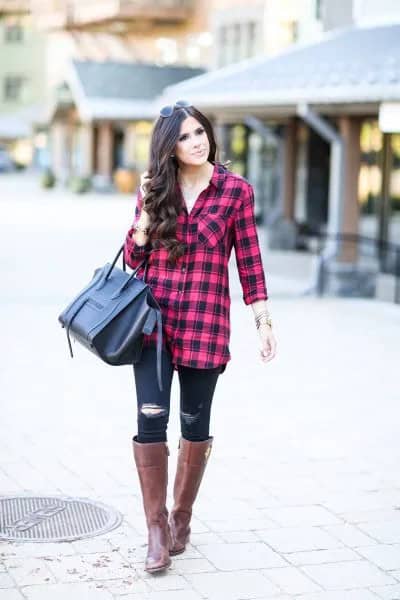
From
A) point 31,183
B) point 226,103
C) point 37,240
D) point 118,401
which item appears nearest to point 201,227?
point 118,401

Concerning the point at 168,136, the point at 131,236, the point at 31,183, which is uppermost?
the point at 168,136

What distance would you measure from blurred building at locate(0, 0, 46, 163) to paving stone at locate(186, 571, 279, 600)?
74363mm

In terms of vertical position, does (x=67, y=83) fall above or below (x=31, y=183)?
above

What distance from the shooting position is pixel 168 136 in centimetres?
536

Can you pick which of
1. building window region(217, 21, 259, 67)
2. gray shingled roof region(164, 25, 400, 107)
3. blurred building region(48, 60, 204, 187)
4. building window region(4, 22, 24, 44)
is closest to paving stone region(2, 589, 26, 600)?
gray shingled roof region(164, 25, 400, 107)

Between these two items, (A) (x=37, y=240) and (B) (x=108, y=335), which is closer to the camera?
(B) (x=108, y=335)

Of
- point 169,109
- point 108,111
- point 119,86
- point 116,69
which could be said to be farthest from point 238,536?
point 116,69

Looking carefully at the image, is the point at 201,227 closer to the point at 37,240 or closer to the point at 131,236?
the point at 131,236

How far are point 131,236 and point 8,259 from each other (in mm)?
15483

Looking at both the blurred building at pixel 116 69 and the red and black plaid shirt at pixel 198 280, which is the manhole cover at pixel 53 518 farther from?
the blurred building at pixel 116 69

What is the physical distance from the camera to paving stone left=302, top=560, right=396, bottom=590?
5.25m

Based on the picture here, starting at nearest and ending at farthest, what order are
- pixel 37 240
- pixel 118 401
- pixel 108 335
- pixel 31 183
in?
pixel 108 335, pixel 118 401, pixel 37 240, pixel 31 183

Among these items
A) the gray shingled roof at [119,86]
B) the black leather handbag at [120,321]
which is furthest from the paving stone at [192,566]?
the gray shingled roof at [119,86]

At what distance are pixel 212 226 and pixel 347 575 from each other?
1486 millimetres
